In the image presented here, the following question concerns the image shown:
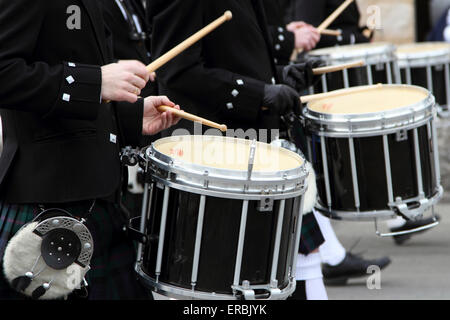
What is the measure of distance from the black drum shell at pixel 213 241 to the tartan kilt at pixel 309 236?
1.18m

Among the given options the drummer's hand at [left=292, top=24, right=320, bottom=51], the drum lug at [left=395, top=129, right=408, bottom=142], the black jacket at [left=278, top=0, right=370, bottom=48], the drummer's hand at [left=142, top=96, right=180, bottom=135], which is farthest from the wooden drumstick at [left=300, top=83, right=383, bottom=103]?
the black jacket at [left=278, top=0, right=370, bottom=48]

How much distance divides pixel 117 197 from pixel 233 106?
32.1 inches

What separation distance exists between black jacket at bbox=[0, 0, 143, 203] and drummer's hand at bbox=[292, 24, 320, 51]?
211 cm

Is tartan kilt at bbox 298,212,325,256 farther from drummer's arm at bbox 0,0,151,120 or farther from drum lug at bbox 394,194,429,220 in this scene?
drummer's arm at bbox 0,0,151,120

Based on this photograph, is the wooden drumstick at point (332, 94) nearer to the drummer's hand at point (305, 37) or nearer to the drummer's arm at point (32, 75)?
the drummer's hand at point (305, 37)

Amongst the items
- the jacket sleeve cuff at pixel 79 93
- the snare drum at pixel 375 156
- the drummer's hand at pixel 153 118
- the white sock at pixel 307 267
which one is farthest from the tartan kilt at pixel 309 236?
the jacket sleeve cuff at pixel 79 93

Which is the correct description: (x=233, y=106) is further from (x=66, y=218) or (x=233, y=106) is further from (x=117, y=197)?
(x=66, y=218)

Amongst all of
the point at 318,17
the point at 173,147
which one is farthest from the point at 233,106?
the point at 318,17

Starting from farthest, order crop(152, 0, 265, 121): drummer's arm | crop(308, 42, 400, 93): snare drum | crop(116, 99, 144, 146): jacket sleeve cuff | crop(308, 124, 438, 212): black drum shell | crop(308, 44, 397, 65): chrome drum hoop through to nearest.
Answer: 1. crop(308, 44, 397, 65): chrome drum hoop
2. crop(308, 42, 400, 93): snare drum
3. crop(308, 124, 438, 212): black drum shell
4. crop(152, 0, 265, 121): drummer's arm
5. crop(116, 99, 144, 146): jacket sleeve cuff

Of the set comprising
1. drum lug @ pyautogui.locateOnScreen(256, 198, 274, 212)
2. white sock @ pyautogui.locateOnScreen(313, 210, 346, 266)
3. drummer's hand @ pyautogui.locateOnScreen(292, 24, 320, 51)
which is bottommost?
white sock @ pyautogui.locateOnScreen(313, 210, 346, 266)

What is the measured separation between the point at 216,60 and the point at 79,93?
41.3 inches

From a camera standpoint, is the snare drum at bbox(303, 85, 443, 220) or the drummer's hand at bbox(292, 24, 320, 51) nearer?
the snare drum at bbox(303, 85, 443, 220)

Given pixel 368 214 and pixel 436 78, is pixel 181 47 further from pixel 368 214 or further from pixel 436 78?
pixel 436 78

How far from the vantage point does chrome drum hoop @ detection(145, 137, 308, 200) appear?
8.21 feet
